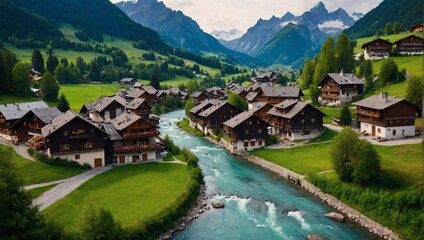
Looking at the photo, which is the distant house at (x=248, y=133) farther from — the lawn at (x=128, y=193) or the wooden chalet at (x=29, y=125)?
the wooden chalet at (x=29, y=125)

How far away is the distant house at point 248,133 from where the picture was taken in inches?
2825

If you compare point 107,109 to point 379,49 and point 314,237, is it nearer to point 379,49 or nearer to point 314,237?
point 314,237

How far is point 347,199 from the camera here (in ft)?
148

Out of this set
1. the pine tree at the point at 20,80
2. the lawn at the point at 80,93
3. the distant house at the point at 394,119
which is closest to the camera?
the distant house at the point at 394,119

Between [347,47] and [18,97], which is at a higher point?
[347,47]

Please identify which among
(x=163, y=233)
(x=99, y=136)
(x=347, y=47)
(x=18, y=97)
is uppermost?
(x=347, y=47)

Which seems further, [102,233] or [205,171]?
[205,171]

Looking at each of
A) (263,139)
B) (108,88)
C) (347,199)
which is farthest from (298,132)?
(108,88)

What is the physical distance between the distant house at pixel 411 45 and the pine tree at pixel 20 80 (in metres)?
111

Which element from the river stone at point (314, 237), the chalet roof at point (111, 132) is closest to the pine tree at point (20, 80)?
the chalet roof at point (111, 132)

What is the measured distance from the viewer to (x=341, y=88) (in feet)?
300

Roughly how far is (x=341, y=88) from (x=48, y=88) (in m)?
79.0

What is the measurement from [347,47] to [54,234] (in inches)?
3937

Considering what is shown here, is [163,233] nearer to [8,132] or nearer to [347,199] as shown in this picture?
[347,199]
